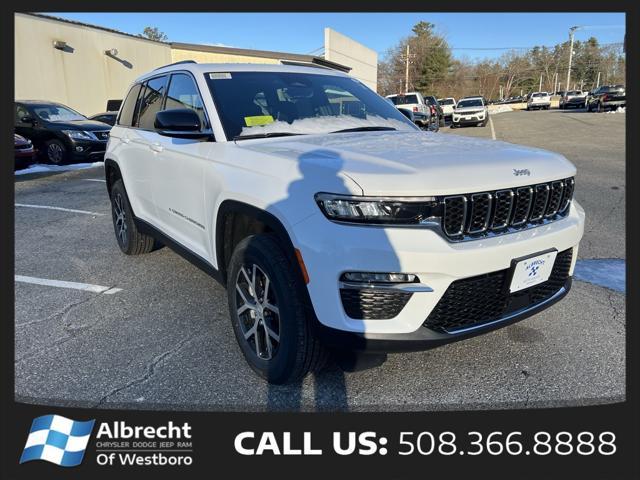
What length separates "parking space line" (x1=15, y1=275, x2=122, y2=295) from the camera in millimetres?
4320

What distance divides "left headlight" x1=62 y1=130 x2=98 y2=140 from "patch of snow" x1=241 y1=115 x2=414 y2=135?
10636 millimetres

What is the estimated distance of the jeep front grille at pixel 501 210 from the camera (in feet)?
7.51

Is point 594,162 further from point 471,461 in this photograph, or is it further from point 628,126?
point 471,461

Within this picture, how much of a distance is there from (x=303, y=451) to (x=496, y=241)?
1468 mm

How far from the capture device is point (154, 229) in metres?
4.34

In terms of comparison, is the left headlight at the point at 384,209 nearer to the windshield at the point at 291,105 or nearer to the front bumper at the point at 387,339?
the front bumper at the point at 387,339

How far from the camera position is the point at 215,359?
312 cm

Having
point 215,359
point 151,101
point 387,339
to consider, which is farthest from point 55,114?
point 387,339

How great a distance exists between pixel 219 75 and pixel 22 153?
9.61 metres

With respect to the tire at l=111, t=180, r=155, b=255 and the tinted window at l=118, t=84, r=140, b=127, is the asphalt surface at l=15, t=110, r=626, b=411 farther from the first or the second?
the tinted window at l=118, t=84, r=140, b=127

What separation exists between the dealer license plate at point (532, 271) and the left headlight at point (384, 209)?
598mm

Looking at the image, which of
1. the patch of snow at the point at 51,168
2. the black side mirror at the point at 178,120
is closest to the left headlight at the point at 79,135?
the patch of snow at the point at 51,168

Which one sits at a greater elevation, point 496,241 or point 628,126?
point 628,126

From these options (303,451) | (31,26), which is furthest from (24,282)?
(31,26)
